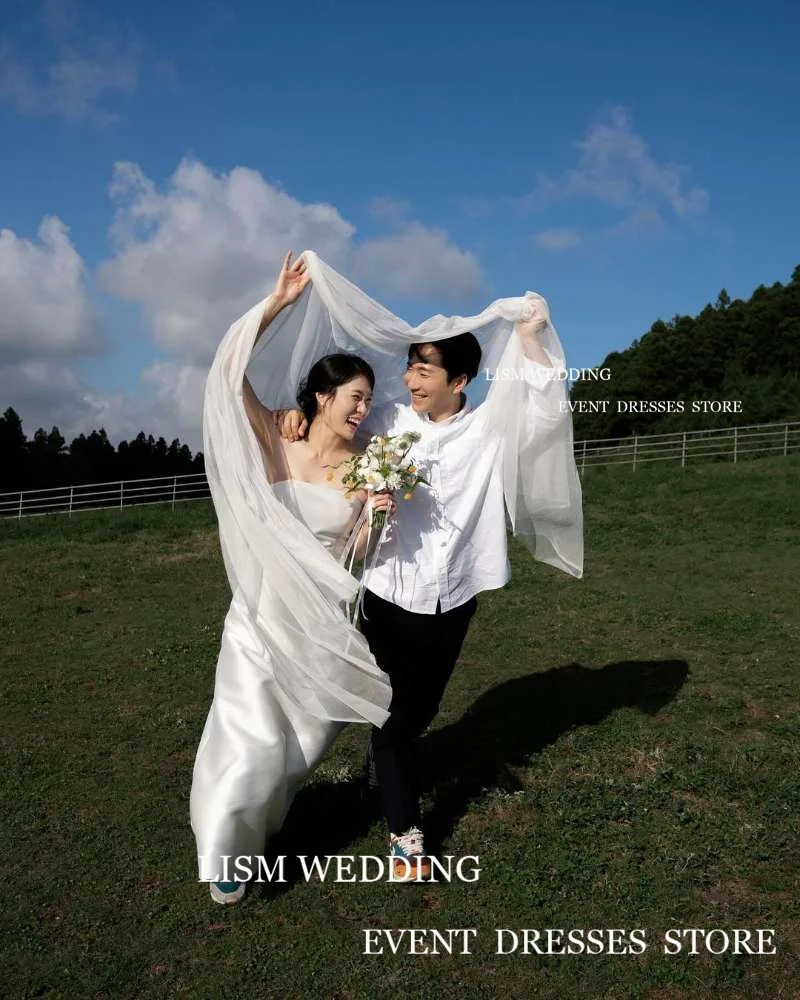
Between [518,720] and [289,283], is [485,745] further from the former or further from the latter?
[289,283]

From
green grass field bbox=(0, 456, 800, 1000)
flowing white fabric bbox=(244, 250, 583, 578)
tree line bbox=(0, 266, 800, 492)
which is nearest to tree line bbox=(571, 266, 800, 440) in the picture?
tree line bbox=(0, 266, 800, 492)

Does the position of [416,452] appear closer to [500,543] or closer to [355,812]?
[500,543]

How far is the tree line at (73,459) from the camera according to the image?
35031 millimetres

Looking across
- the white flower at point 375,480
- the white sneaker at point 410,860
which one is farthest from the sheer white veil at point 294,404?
the white sneaker at point 410,860

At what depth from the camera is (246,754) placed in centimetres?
420

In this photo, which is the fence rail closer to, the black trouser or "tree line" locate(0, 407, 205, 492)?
"tree line" locate(0, 407, 205, 492)

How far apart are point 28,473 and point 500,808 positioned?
111ft

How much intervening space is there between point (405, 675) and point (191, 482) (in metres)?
23.9

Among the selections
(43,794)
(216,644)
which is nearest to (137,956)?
(43,794)

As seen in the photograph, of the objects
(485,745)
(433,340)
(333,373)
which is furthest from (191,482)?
(433,340)

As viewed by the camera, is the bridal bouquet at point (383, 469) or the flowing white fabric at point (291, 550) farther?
the bridal bouquet at point (383, 469)

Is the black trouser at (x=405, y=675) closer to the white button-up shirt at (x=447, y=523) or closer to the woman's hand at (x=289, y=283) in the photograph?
Result: the white button-up shirt at (x=447, y=523)

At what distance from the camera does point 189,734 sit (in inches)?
271

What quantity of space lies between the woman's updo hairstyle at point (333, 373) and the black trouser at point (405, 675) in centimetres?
114
